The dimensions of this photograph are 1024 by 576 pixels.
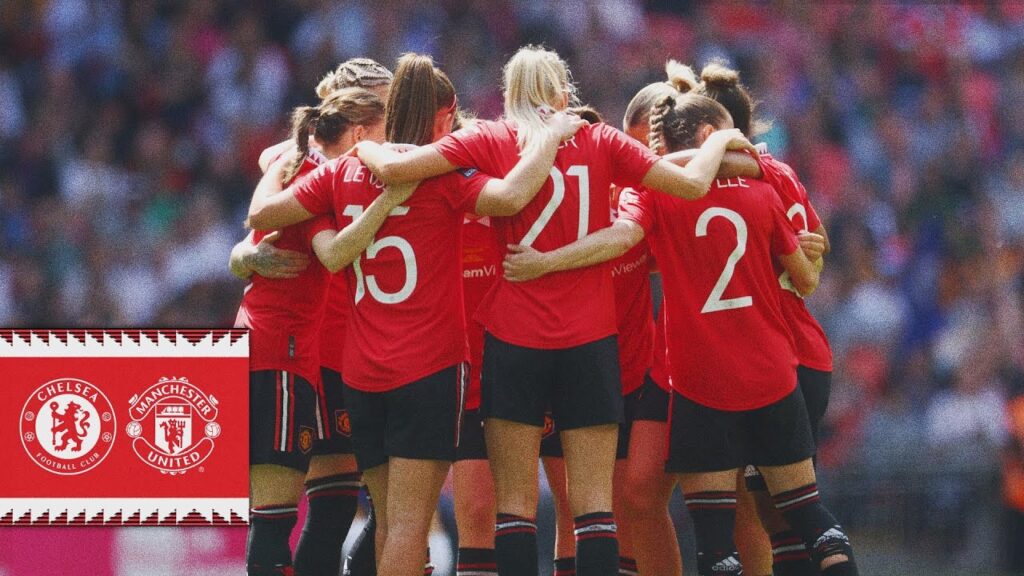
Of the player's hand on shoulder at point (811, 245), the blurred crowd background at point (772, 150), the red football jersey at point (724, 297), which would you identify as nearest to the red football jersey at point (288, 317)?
the red football jersey at point (724, 297)

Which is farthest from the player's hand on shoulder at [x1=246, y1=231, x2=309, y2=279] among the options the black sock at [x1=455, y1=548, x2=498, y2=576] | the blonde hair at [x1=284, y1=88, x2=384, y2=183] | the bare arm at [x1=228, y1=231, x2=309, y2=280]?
the black sock at [x1=455, y1=548, x2=498, y2=576]

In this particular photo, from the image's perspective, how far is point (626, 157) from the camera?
5.04 m

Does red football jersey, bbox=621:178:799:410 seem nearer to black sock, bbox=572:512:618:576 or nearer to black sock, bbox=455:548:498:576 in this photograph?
black sock, bbox=572:512:618:576

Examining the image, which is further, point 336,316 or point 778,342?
point 336,316

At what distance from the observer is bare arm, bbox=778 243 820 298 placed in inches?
210

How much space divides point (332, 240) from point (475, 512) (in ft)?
3.96

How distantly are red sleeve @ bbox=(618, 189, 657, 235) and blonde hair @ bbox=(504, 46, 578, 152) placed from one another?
1.49ft

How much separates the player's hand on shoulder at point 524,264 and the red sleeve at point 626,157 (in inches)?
16.2

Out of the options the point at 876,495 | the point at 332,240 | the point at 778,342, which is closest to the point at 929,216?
the point at 876,495

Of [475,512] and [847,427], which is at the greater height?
[847,427]

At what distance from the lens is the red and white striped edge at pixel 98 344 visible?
579cm

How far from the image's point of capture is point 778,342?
5215 mm

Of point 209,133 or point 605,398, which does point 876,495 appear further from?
point 209,133

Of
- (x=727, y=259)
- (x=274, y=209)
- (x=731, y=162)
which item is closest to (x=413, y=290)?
(x=274, y=209)
